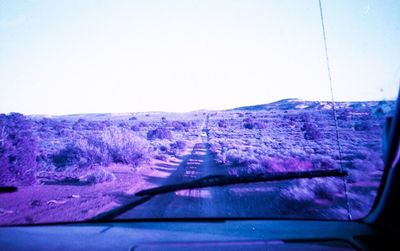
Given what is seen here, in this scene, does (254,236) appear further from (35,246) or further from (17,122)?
(17,122)

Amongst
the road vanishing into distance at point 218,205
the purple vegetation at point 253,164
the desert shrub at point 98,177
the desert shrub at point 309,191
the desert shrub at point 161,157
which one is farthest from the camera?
the desert shrub at point 161,157

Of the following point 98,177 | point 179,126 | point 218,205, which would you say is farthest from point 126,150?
point 179,126

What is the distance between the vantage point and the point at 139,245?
2416mm

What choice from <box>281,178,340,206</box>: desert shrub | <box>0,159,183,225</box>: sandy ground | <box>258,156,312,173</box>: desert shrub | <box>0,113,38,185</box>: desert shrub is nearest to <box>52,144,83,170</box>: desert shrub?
<box>0,113,38,185</box>: desert shrub

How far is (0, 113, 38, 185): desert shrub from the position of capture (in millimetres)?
6527

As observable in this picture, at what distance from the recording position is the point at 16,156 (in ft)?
23.4

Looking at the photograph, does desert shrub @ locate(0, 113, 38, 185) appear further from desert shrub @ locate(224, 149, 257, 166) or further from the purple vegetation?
desert shrub @ locate(224, 149, 257, 166)

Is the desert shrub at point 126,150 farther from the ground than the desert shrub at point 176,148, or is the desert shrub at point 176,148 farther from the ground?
the desert shrub at point 126,150

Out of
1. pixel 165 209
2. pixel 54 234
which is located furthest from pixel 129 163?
pixel 54 234

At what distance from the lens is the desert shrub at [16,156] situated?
6527mm

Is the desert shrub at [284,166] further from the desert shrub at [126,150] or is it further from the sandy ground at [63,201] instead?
the desert shrub at [126,150]

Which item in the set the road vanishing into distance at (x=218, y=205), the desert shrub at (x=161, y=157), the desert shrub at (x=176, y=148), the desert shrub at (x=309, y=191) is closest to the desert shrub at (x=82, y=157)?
the road vanishing into distance at (x=218, y=205)

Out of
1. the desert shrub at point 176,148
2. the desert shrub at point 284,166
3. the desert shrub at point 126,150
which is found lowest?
the desert shrub at point 284,166

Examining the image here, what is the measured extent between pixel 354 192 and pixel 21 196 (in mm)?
4969
